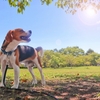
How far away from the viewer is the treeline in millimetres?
29442

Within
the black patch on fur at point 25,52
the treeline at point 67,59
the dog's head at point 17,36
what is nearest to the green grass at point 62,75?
the black patch on fur at point 25,52

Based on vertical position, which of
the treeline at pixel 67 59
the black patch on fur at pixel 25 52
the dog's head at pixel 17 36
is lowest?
the black patch on fur at pixel 25 52

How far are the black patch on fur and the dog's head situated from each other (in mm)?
495

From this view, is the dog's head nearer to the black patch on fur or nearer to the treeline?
the black patch on fur

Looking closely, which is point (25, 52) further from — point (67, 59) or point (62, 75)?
point (67, 59)

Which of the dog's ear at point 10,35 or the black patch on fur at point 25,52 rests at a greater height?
the dog's ear at point 10,35

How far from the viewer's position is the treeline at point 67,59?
29.4 metres

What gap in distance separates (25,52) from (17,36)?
29.8 inches

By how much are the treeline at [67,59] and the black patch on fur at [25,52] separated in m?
22.1

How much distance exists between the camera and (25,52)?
5629mm

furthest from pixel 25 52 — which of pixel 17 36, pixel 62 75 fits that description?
pixel 62 75

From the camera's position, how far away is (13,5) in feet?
29.5

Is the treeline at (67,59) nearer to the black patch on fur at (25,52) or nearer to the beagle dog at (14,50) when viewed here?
the black patch on fur at (25,52)

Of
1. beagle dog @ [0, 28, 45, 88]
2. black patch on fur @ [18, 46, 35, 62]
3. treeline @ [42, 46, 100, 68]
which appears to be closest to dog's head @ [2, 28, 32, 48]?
beagle dog @ [0, 28, 45, 88]
